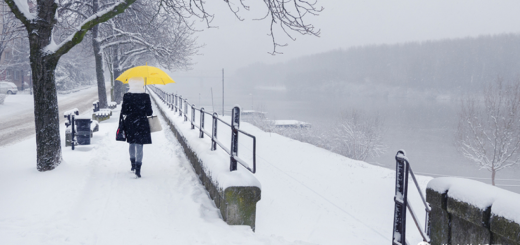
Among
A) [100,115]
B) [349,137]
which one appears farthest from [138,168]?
[349,137]

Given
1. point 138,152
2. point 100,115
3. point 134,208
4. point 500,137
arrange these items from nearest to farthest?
point 134,208 → point 138,152 → point 100,115 → point 500,137

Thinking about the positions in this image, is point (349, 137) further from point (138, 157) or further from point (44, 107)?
point (44, 107)

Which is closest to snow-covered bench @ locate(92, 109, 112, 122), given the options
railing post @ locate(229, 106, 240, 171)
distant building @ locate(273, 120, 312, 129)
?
railing post @ locate(229, 106, 240, 171)

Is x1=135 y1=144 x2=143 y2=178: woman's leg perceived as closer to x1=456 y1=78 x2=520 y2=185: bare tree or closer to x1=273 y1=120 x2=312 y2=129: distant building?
x1=456 y1=78 x2=520 y2=185: bare tree

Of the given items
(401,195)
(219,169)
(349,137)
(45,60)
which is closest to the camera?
(401,195)

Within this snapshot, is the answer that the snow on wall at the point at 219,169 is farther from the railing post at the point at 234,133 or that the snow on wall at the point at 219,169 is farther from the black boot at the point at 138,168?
the black boot at the point at 138,168

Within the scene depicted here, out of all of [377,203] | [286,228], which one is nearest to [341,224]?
[286,228]

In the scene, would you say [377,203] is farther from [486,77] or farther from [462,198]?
[486,77]

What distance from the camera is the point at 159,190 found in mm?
5852

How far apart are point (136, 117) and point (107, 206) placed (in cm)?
179

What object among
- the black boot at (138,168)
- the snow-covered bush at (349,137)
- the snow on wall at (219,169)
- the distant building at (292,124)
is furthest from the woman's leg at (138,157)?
the distant building at (292,124)

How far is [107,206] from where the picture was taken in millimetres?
4938

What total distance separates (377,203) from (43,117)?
14.8 meters

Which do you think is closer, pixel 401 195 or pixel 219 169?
pixel 401 195
